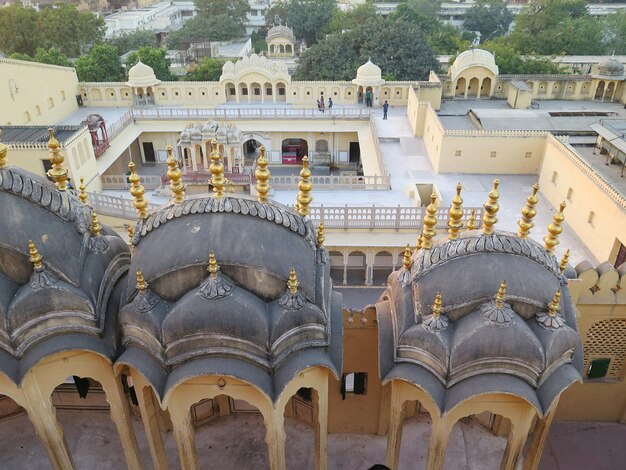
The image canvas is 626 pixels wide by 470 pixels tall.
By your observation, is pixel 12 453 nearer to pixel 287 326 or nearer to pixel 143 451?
pixel 143 451

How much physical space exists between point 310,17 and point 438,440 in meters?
71.7

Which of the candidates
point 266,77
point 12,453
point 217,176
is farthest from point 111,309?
point 266,77

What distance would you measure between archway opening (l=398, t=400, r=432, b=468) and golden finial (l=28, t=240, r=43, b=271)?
342 inches

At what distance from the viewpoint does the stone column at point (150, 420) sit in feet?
33.3

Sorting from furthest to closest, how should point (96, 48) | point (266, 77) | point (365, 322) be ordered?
point (96, 48), point (266, 77), point (365, 322)

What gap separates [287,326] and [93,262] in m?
3.88

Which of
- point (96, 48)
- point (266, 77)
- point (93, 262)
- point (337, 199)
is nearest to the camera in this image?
point (93, 262)

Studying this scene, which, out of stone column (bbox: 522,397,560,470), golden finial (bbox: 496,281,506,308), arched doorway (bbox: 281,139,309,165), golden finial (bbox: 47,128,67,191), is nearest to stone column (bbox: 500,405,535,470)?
stone column (bbox: 522,397,560,470)

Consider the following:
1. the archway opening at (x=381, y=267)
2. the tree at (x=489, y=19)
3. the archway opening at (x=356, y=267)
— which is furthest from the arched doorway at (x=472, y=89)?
the tree at (x=489, y=19)

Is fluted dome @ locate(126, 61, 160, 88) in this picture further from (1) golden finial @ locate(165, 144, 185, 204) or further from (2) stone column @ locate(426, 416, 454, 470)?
(2) stone column @ locate(426, 416, 454, 470)

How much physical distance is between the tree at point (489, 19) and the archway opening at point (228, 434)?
8033 centimetres

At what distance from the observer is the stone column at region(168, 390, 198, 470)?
31.9 feet

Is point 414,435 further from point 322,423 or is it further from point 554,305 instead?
point 554,305

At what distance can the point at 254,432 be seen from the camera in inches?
550
